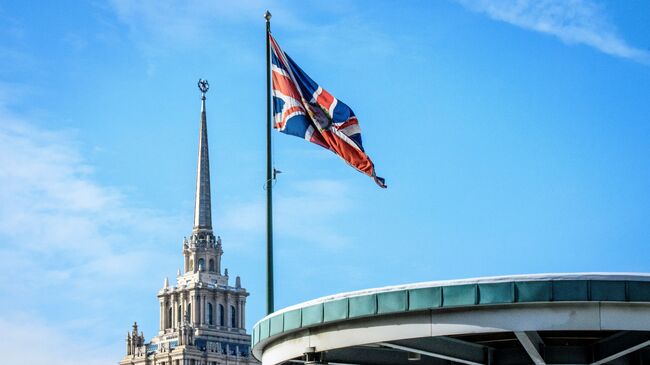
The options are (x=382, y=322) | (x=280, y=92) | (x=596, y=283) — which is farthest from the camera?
(x=280, y=92)

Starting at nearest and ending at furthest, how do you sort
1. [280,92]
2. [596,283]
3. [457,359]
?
1. [596,283]
2. [457,359]
3. [280,92]

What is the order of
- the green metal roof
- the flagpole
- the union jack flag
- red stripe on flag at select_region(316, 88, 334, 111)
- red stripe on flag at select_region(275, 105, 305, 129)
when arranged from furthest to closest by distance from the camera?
1. red stripe on flag at select_region(316, 88, 334, 111)
2. the union jack flag
3. red stripe on flag at select_region(275, 105, 305, 129)
4. the flagpole
5. the green metal roof

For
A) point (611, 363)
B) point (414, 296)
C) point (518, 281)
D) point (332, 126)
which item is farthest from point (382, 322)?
point (332, 126)

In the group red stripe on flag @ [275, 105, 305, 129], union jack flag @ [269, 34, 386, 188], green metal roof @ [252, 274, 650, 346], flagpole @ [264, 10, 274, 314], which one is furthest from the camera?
union jack flag @ [269, 34, 386, 188]

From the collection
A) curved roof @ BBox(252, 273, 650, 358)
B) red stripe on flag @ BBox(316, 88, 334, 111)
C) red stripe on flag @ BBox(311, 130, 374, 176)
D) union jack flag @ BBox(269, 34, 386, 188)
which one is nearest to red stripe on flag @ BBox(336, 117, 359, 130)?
union jack flag @ BBox(269, 34, 386, 188)

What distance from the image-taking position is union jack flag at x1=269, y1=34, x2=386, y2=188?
51031 millimetres

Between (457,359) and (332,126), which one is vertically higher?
(332,126)

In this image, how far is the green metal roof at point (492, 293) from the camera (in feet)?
117

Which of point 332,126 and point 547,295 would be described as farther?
point 332,126

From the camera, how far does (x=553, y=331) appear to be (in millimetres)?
38312

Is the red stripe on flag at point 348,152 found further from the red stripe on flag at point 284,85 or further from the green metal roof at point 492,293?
the green metal roof at point 492,293

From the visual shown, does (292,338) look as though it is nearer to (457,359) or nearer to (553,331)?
(457,359)

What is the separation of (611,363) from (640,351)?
3.21 ft

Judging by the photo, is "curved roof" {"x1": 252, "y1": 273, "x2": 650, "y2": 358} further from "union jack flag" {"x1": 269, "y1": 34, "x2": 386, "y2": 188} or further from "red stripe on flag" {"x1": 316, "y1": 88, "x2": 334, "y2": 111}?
"red stripe on flag" {"x1": 316, "y1": 88, "x2": 334, "y2": 111}
